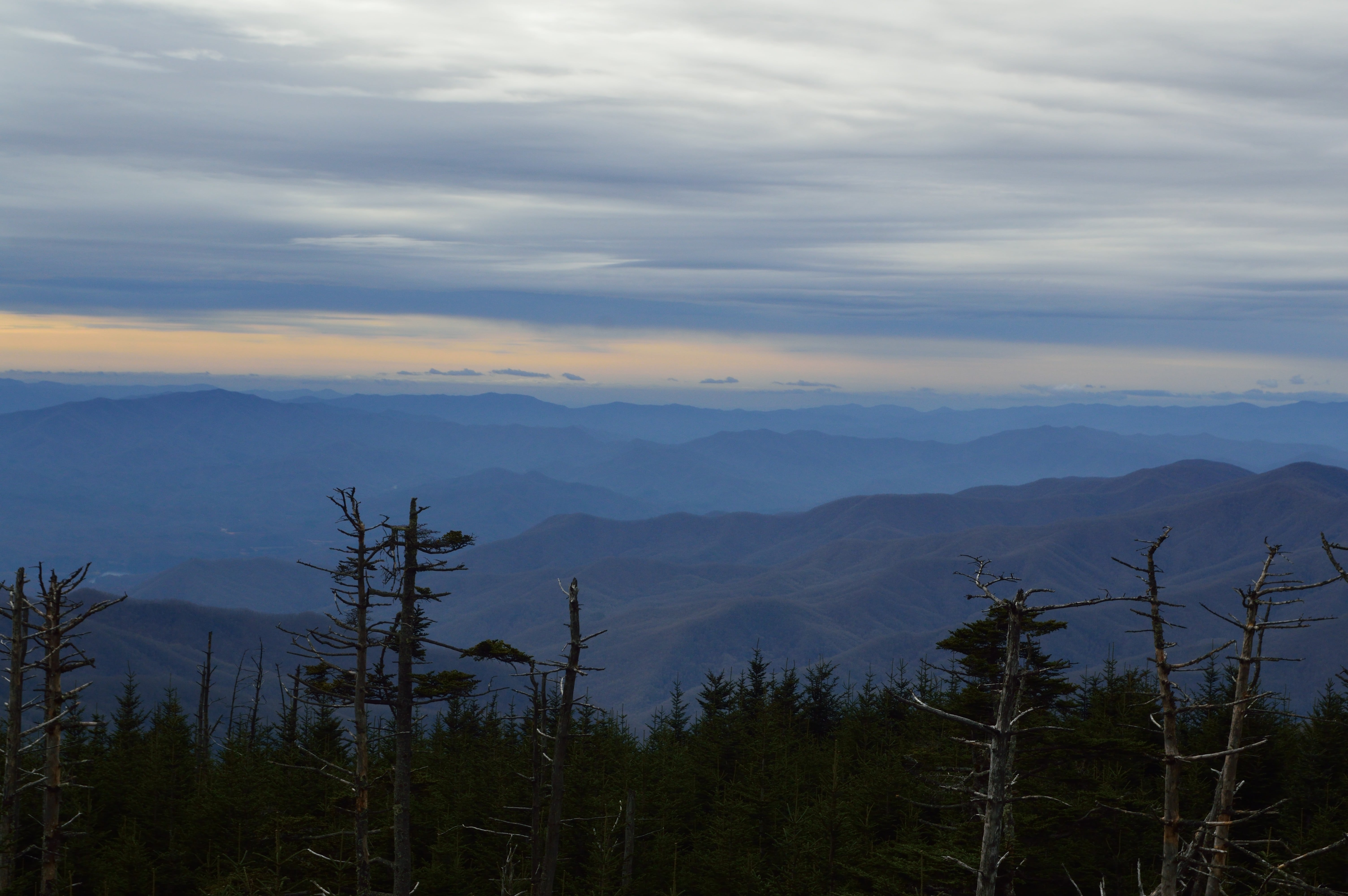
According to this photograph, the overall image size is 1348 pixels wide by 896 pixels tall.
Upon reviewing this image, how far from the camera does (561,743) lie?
21.8 meters

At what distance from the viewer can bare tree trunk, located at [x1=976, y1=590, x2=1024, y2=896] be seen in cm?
1137

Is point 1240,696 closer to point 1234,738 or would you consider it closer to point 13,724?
point 1234,738

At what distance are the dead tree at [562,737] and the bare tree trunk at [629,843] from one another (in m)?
9.68

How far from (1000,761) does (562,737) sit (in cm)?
1199

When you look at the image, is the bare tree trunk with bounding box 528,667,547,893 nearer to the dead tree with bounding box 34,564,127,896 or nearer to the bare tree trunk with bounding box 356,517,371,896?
the bare tree trunk with bounding box 356,517,371,896

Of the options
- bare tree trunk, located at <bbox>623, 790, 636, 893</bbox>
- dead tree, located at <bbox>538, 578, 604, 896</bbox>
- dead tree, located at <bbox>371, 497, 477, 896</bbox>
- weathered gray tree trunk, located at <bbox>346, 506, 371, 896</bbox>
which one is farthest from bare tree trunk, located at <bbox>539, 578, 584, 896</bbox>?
bare tree trunk, located at <bbox>623, 790, 636, 893</bbox>

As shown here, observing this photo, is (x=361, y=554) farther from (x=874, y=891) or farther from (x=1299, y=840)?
(x=1299, y=840)

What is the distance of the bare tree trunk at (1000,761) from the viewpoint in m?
11.4

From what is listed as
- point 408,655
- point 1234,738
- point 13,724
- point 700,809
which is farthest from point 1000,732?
point 700,809

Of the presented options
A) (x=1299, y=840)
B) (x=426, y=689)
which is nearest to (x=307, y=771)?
(x=426, y=689)

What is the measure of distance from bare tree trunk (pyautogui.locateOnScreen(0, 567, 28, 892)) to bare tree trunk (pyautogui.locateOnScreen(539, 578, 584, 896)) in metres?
12.8

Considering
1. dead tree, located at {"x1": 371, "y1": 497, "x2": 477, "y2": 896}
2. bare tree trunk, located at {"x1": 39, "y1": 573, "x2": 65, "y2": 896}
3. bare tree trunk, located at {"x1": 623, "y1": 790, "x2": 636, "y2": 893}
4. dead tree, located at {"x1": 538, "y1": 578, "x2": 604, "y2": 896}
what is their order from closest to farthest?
dead tree, located at {"x1": 371, "y1": 497, "x2": 477, "y2": 896} < dead tree, located at {"x1": 538, "y1": 578, "x2": 604, "y2": 896} < bare tree trunk, located at {"x1": 39, "y1": 573, "x2": 65, "y2": 896} < bare tree trunk, located at {"x1": 623, "y1": 790, "x2": 636, "y2": 893}

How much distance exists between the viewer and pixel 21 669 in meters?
20.8

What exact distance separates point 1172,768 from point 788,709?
140 ft
